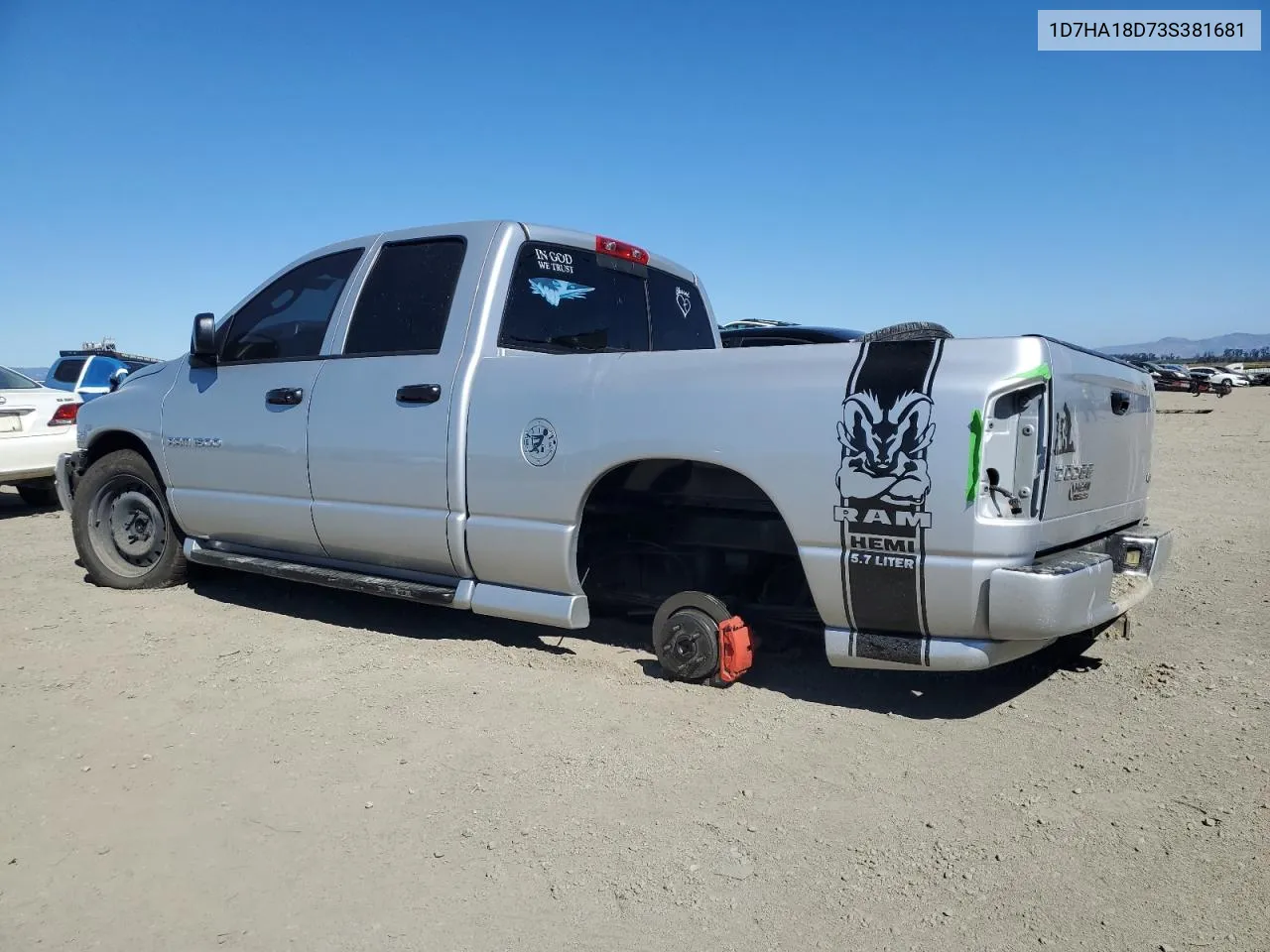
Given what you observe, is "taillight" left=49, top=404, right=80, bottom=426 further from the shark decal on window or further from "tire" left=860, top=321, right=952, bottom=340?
"tire" left=860, top=321, right=952, bottom=340

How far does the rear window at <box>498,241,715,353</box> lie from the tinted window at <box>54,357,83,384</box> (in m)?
12.4

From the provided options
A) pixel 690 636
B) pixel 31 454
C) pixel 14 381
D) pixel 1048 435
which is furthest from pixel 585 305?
pixel 14 381

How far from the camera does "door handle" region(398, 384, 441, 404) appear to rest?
4.40m

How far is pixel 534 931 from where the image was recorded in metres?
2.39

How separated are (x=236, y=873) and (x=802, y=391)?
237 cm

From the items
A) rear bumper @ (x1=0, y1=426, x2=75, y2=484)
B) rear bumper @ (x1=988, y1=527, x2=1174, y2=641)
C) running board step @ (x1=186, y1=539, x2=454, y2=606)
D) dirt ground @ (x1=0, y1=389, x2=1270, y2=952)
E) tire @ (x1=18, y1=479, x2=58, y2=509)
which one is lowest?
dirt ground @ (x1=0, y1=389, x2=1270, y2=952)

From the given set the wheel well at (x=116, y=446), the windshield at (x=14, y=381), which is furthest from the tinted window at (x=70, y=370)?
the wheel well at (x=116, y=446)

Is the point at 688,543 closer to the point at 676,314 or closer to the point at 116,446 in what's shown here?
the point at 676,314

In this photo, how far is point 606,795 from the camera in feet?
10.2

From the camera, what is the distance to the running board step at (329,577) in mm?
4480

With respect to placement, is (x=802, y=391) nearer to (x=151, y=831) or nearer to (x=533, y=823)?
(x=533, y=823)

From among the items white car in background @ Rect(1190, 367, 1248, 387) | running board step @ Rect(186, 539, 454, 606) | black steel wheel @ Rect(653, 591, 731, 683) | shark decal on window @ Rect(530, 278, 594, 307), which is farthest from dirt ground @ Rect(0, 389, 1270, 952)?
white car in background @ Rect(1190, 367, 1248, 387)

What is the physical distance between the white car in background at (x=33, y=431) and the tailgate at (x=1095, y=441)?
28.9 feet

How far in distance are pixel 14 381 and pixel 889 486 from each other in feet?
34.2
